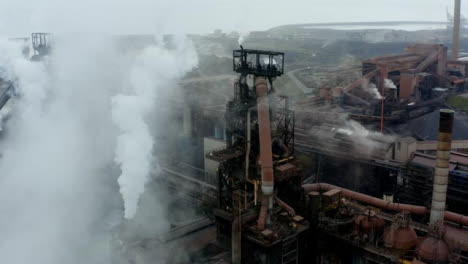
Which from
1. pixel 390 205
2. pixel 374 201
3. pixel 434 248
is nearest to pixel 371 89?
pixel 374 201

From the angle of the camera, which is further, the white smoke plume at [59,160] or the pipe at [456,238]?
the white smoke plume at [59,160]

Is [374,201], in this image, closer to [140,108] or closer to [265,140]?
[265,140]

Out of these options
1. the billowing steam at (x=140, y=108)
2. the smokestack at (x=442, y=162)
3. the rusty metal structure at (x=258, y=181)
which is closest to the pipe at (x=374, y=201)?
the smokestack at (x=442, y=162)

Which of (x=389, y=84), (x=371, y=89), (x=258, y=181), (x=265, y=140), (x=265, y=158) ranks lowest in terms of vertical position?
(x=258, y=181)

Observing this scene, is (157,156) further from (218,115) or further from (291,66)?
(291,66)

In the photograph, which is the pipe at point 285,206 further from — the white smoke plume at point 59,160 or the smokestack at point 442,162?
the white smoke plume at point 59,160

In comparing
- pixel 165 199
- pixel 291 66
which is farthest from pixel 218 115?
pixel 291 66

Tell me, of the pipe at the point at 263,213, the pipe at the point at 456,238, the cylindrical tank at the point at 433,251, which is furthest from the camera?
the pipe at the point at 263,213
